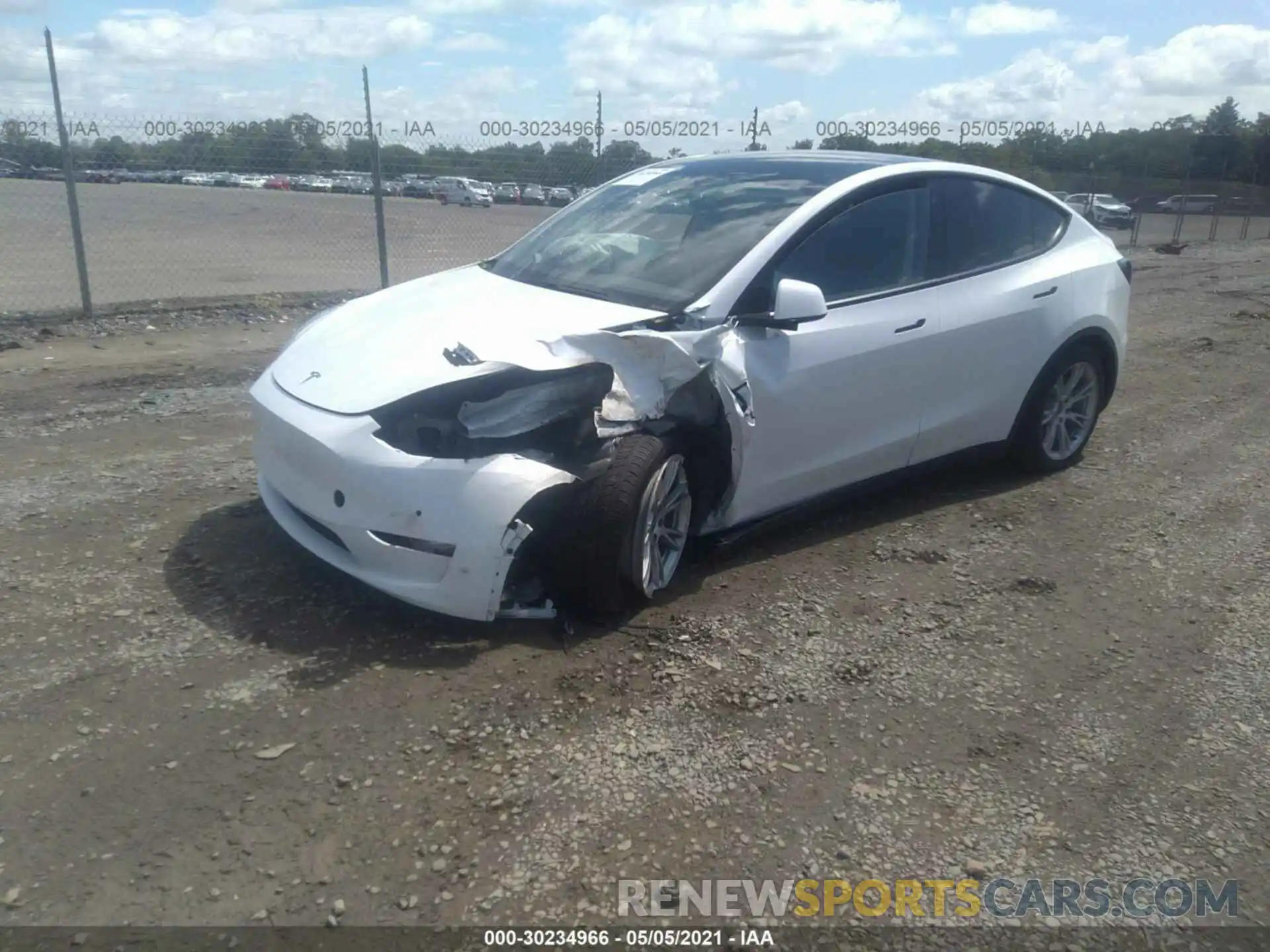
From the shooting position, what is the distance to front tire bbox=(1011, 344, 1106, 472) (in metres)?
5.54

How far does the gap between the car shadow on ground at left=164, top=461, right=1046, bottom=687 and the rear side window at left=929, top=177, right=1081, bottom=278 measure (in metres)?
1.27

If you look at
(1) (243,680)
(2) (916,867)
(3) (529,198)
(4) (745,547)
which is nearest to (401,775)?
(1) (243,680)

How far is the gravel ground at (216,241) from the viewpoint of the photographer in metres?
11.7

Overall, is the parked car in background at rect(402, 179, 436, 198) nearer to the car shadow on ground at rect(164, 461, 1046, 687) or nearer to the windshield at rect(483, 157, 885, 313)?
the windshield at rect(483, 157, 885, 313)

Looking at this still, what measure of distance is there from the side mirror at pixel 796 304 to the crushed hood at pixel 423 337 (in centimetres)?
51

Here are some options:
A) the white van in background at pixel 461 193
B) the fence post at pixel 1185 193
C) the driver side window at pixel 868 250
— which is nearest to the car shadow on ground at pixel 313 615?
the driver side window at pixel 868 250

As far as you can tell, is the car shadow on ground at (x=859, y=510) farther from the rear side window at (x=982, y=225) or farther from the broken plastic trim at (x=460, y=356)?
the broken plastic trim at (x=460, y=356)

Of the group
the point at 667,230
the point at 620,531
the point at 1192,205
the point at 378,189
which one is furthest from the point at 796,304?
the point at 1192,205

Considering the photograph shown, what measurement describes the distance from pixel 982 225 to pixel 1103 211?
25.8 meters

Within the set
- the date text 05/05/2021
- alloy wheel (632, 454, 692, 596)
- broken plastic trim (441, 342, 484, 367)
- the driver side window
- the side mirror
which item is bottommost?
the date text 05/05/2021

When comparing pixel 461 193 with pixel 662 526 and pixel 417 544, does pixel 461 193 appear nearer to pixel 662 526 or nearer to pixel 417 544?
pixel 662 526

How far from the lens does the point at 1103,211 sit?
91.2ft

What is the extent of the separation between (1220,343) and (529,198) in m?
8.75

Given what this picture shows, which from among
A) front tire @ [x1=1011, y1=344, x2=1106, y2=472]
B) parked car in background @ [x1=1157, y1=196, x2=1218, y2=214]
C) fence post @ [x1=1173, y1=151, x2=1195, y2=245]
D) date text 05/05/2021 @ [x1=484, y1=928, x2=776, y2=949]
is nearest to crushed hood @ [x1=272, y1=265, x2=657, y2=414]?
date text 05/05/2021 @ [x1=484, y1=928, x2=776, y2=949]
